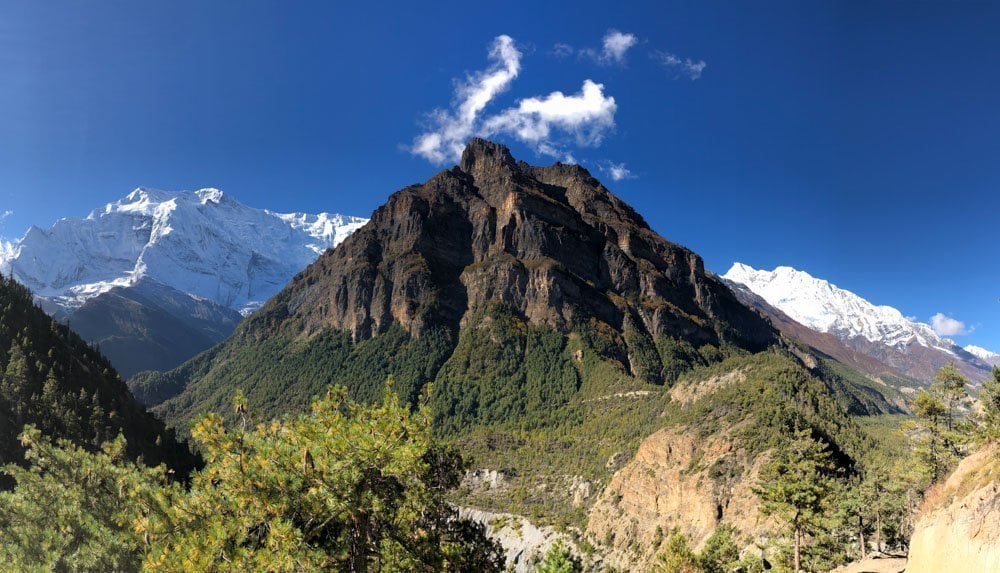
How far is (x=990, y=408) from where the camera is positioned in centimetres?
4784

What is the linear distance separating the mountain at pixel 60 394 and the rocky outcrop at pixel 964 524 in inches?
3514

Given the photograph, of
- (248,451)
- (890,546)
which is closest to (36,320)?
(248,451)

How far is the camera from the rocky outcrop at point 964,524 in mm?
18062

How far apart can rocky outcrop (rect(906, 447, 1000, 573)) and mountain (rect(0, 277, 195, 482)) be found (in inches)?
3514

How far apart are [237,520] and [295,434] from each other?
2113mm

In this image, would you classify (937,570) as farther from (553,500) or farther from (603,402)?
(603,402)

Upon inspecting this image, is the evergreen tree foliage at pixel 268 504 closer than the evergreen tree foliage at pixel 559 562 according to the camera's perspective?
Yes

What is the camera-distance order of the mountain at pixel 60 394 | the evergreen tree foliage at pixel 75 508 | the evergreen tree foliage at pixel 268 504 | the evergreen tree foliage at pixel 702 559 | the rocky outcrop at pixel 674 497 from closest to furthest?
the evergreen tree foliage at pixel 268 504 < the evergreen tree foliage at pixel 75 508 < the evergreen tree foliage at pixel 702 559 < the rocky outcrop at pixel 674 497 < the mountain at pixel 60 394

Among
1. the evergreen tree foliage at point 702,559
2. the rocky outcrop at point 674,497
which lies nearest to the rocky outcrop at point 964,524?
the evergreen tree foliage at point 702,559

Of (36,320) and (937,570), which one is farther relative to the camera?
(36,320)

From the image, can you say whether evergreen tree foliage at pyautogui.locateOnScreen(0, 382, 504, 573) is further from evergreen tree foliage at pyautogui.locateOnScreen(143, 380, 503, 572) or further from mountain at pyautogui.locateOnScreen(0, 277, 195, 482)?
mountain at pyautogui.locateOnScreen(0, 277, 195, 482)

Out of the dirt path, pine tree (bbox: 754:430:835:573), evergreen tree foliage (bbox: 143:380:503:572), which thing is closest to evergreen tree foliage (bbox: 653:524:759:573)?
pine tree (bbox: 754:430:835:573)

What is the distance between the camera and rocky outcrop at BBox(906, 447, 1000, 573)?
18.1m

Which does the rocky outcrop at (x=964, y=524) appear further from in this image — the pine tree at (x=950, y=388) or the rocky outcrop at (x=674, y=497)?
the rocky outcrop at (x=674, y=497)
